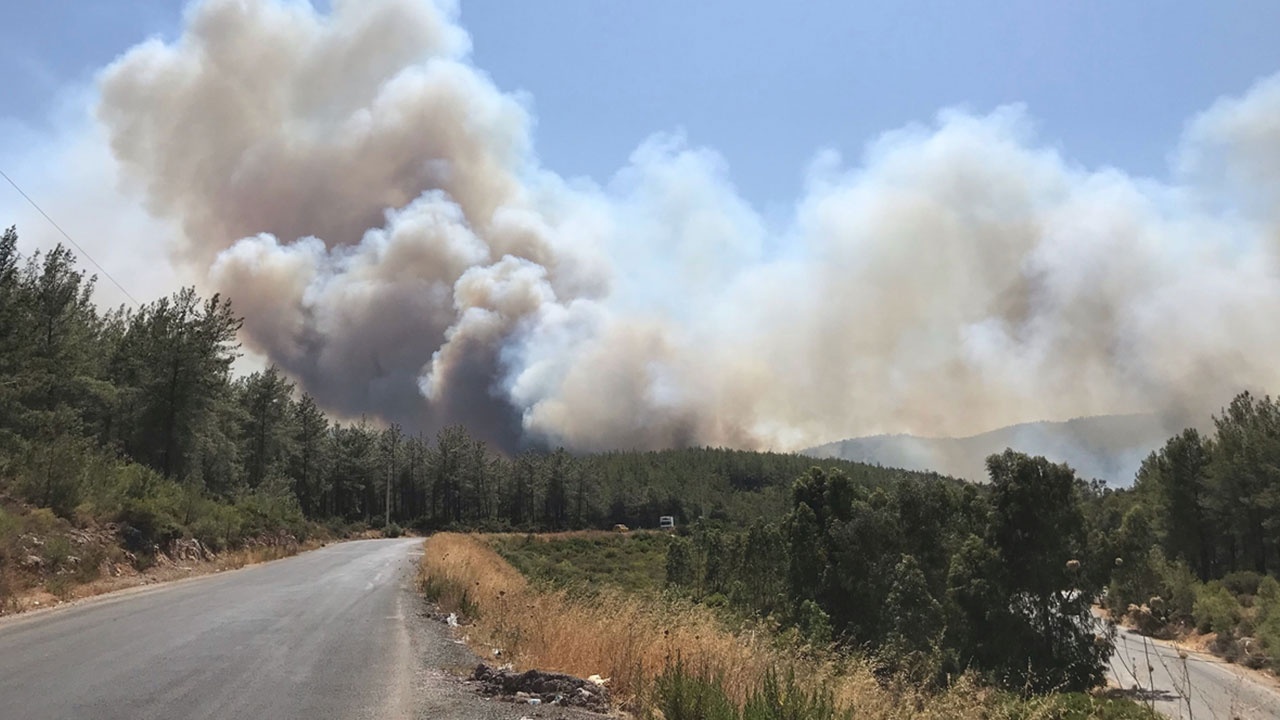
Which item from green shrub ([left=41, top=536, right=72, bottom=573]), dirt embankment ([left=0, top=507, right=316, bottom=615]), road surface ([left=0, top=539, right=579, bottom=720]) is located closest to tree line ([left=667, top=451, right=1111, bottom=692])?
dirt embankment ([left=0, top=507, right=316, bottom=615])

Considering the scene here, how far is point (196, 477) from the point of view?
45562mm

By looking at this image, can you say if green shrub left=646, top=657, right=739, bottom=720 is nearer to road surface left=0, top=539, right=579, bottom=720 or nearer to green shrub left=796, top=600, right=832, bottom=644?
road surface left=0, top=539, right=579, bottom=720

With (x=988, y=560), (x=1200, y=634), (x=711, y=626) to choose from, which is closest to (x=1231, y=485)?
(x=1200, y=634)

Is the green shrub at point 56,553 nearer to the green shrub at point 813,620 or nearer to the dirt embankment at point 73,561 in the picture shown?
the dirt embankment at point 73,561

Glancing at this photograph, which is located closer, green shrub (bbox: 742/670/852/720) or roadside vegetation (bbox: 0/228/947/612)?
green shrub (bbox: 742/670/852/720)

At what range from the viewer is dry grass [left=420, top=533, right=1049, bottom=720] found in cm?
840

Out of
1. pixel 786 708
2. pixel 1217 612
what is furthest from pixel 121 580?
pixel 1217 612

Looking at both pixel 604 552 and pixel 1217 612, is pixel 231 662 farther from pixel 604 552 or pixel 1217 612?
pixel 604 552

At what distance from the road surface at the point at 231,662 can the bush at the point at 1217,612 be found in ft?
167

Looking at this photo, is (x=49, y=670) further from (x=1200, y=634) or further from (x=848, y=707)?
(x=1200, y=634)

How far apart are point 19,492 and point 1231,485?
7867 centimetres

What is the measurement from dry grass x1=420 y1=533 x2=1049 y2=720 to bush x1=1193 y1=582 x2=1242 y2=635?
47.1 meters

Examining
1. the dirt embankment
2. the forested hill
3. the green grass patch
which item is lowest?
the green grass patch

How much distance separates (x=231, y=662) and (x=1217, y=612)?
56.4 m
